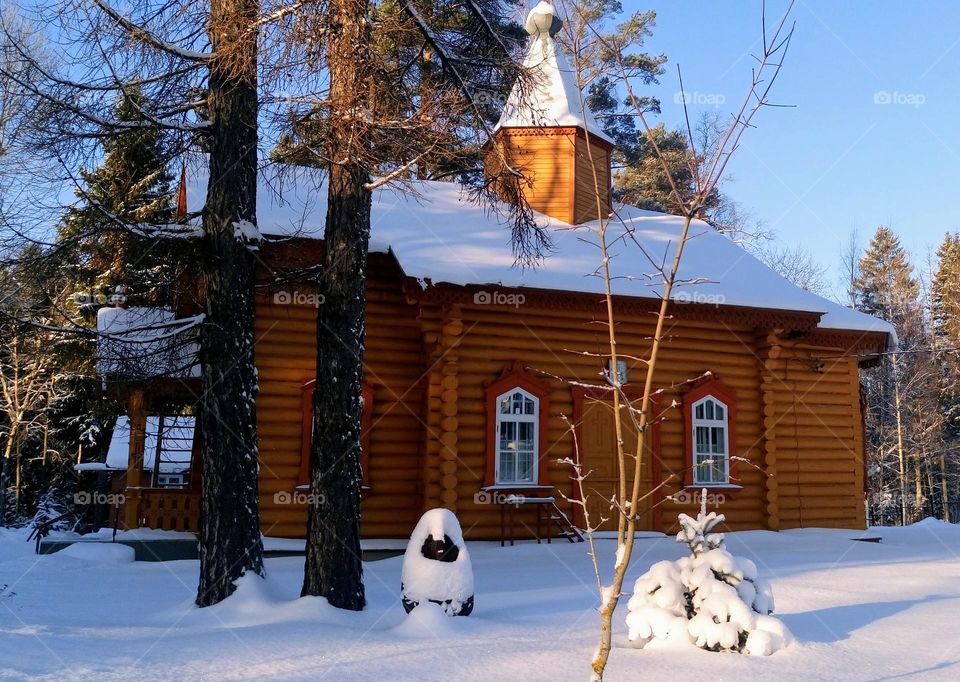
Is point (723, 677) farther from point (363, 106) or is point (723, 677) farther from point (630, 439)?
point (630, 439)

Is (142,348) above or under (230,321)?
→ under

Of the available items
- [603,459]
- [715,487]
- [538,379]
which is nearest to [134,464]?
[538,379]

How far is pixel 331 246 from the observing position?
728cm

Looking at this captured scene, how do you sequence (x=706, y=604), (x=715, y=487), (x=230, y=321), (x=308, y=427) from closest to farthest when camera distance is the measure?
1. (x=706, y=604)
2. (x=230, y=321)
3. (x=308, y=427)
4. (x=715, y=487)

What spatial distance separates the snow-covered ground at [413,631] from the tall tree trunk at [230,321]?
419 millimetres

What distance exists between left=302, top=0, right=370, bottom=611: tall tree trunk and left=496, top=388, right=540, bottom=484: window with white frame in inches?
235

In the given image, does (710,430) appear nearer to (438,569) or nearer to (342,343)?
(438,569)

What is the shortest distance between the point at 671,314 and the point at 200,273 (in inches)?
310

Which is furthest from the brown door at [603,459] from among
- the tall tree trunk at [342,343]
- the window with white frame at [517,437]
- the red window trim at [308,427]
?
the tall tree trunk at [342,343]

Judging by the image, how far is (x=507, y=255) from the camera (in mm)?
13258

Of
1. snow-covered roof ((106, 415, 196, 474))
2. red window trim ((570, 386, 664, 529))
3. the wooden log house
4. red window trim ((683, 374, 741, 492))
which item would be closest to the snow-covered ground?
the wooden log house

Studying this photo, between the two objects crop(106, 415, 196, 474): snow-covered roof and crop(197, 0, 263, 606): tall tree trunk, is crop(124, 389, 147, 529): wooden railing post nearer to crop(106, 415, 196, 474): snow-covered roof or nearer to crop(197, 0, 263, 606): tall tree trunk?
crop(106, 415, 196, 474): snow-covered roof

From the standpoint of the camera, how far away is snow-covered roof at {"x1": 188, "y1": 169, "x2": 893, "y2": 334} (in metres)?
12.0

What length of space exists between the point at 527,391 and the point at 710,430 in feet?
12.2
